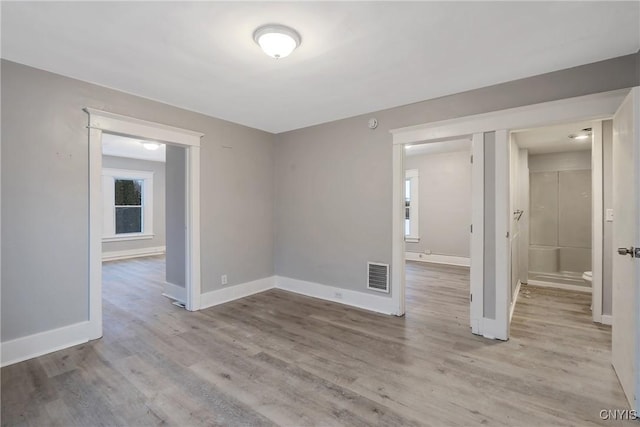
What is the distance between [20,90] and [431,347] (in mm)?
4190

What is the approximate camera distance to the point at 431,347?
2688mm

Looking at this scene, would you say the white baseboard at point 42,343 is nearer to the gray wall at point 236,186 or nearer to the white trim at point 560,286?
the gray wall at point 236,186

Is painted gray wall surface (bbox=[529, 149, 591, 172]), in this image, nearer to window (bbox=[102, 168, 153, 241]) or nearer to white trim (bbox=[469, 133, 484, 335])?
white trim (bbox=[469, 133, 484, 335])

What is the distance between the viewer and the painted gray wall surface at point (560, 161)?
5.51 metres

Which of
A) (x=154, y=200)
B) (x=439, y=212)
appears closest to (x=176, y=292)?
(x=154, y=200)

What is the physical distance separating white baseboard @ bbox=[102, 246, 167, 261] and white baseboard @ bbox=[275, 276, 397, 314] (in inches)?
195

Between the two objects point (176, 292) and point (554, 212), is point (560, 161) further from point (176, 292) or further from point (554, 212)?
point (176, 292)

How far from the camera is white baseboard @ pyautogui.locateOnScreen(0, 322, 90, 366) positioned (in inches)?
93.7

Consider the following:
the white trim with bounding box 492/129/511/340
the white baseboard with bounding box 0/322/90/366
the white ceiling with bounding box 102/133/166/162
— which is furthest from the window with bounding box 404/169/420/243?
the white baseboard with bounding box 0/322/90/366

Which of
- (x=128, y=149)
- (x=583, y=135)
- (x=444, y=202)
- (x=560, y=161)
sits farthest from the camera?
(x=444, y=202)

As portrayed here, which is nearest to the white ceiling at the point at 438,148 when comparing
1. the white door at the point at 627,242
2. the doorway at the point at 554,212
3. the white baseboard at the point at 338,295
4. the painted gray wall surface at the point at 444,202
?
the painted gray wall surface at the point at 444,202

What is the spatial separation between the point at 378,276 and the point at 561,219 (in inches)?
185

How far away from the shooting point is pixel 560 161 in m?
5.71

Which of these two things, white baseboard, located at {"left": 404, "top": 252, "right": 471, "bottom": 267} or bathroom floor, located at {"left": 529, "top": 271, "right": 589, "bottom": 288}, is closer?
bathroom floor, located at {"left": 529, "top": 271, "right": 589, "bottom": 288}
